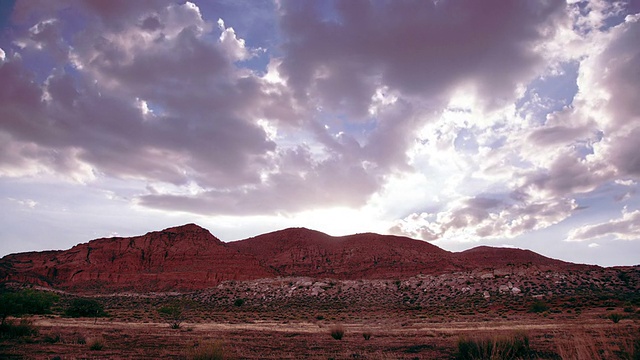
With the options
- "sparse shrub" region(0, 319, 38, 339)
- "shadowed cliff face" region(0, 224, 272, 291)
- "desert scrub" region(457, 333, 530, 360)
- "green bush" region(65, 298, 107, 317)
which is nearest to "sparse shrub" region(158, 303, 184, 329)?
"green bush" region(65, 298, 107, 317)

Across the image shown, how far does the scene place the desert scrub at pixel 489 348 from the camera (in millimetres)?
12023

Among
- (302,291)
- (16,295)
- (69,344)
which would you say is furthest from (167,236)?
(69,344)

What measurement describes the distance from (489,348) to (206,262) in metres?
119

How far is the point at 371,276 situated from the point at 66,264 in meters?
98.6

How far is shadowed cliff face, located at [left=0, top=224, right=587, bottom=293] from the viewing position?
11438 centimetres

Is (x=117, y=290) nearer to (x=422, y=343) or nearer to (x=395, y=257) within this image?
(x=395, y=257)

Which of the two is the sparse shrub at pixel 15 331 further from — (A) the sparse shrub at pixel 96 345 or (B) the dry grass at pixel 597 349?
(B) the dry grass at pixel 597 349

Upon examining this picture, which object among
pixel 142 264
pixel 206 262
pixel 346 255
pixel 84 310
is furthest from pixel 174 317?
pixel 346 255

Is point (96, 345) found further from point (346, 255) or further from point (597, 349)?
point (346, 255)

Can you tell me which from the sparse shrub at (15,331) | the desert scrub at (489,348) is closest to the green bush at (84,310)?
the sparse shrub at (15,331)

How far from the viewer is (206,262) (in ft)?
401

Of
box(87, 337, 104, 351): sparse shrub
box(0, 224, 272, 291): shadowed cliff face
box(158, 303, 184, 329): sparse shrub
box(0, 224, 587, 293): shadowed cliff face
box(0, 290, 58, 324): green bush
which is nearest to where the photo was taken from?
box(87, 337, 104, 351): sparse shrub

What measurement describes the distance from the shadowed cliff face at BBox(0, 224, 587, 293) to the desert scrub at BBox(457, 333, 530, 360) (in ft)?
321

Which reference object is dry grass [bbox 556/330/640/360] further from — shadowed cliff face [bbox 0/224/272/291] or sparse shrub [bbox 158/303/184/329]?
shadowed cliff face [bbox 0/224/272/291]
